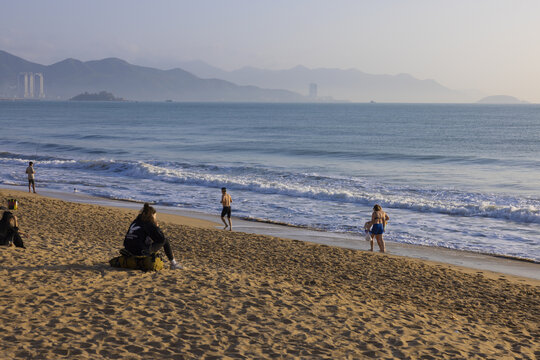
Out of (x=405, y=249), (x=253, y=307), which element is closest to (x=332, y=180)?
(x=405, y=249)

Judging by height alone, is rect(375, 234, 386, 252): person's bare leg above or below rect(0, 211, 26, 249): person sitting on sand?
below

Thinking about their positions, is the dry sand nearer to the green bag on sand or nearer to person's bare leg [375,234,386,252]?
the green bag on sand

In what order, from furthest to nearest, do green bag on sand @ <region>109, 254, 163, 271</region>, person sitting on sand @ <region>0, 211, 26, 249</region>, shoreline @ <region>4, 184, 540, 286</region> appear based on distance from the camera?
shoreline @ <region>4, 184, 540, 286</region> → person sitting on sand @ <region>0, 211, 26, 249</region> → green bag on sand @ <region>109, 254, 163, 271</region>

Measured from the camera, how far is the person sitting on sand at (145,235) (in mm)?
8797

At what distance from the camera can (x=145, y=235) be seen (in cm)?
890

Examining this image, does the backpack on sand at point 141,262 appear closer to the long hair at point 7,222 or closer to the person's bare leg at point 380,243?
the long hair at point 7,222

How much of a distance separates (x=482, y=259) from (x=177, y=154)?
31.9 meters

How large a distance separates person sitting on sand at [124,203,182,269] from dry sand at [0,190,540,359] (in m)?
0.43

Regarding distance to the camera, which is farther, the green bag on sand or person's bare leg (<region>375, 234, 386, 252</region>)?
person's bare leg (<region>375, 234, 386, 252</region>)

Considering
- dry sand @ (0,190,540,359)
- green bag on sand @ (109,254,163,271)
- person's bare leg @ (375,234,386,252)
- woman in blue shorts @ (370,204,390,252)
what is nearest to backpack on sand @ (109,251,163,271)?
green bag on sand @ (109,254,163,271)

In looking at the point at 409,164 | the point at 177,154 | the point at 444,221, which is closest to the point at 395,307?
the point at 444,221

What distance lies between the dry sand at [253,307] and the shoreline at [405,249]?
3.33 ft

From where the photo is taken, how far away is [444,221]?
17891 millimetres

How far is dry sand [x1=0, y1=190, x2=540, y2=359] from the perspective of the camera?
20.3 feet
